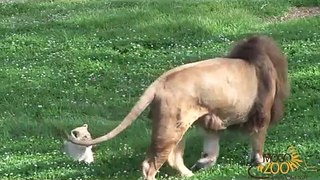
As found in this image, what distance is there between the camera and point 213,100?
26.9 ft

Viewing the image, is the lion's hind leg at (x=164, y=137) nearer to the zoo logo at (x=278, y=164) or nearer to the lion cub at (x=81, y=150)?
the zoo logo at (x=278, y=164)

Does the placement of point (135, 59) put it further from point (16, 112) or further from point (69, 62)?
point (16, 112)

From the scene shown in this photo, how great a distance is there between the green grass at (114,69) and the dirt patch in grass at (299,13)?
0.64ft

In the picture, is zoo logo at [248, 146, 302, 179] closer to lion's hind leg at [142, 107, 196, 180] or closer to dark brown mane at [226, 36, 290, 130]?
dark brown mane at [226, 36, 290, 130]

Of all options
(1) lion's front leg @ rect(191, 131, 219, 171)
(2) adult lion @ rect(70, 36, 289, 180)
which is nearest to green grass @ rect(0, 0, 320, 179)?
(1) lion's front leg @ rect(191, 131, 219, 171)

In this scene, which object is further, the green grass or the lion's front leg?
the green grass

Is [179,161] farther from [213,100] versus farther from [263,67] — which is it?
[263,67]

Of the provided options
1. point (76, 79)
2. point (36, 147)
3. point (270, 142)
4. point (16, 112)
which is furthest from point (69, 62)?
point (270, 142)

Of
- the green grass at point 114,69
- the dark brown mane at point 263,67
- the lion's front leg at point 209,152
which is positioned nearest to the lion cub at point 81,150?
the green grass at point 114,69

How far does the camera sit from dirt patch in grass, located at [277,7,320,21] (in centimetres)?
1716

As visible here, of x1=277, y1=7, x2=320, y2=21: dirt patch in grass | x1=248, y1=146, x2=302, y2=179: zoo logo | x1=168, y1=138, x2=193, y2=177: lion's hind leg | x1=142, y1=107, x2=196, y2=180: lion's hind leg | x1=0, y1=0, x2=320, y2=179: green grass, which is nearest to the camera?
x1=142, y1=107, x2=196, y2=180: lion's hind leg

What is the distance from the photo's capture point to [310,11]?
17.6 metres

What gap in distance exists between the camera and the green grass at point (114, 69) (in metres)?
9.19

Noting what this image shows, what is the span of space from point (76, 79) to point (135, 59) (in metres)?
1.43
